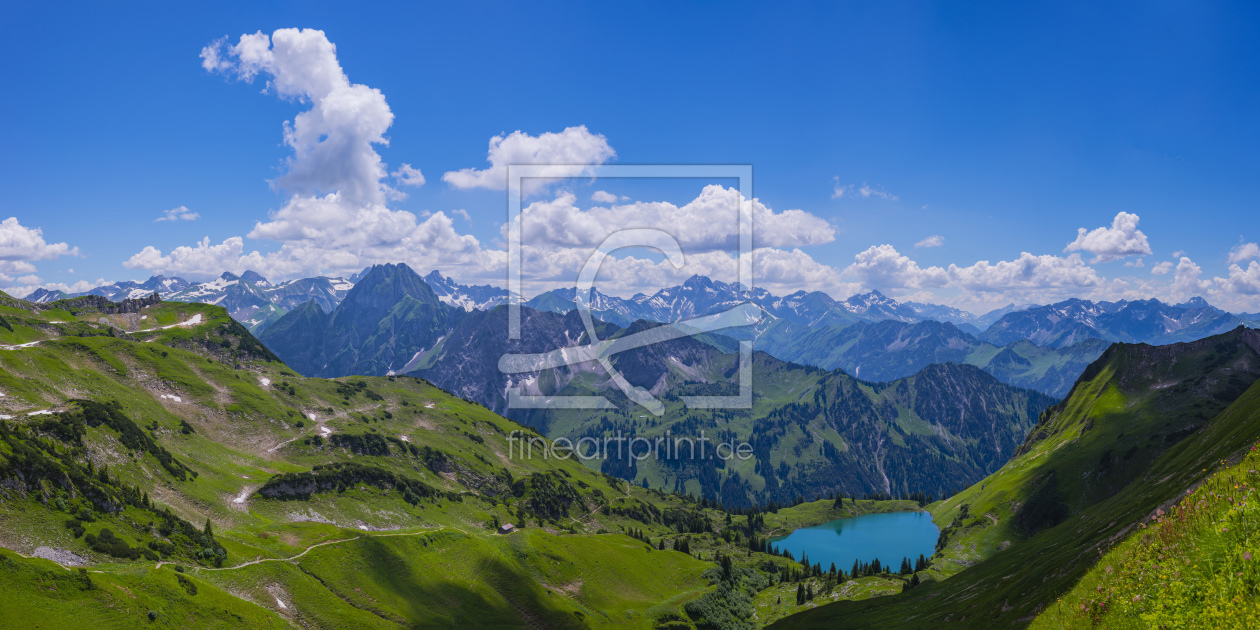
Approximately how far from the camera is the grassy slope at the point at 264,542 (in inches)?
2653

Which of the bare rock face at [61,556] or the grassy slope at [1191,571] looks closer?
the grassy slope at [1191,571]

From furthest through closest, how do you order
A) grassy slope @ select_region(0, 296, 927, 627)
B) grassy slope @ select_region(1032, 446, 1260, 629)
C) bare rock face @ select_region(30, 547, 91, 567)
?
bare rock face @ select_region(30, 547, 91, 567) → grassy slope @ select_region(0, 296, 927, 627) → grassy slope @ select_region(1032, 446, 1260, 629)

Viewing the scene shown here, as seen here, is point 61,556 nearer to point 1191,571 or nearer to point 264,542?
point 264,542

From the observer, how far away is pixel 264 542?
97.6m

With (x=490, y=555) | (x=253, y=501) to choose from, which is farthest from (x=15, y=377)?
(x=490, y=555)

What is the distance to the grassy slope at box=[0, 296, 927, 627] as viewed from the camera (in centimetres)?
6738

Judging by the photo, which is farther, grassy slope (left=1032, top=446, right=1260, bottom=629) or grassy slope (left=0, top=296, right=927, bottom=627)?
grassy slope (left=0, top=296, right=927, bottom=627)

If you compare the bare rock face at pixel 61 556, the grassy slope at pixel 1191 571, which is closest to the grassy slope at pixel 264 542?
the bare rock face at pixel 61 556

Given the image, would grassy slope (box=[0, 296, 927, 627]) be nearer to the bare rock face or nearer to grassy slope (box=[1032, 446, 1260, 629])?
the bare rock face

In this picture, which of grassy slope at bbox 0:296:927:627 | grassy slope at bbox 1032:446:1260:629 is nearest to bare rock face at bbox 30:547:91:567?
grassy slope at bbox 0:296:927:627

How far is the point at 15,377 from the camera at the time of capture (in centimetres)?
12206

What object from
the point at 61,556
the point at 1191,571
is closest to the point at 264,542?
the point at 61,556

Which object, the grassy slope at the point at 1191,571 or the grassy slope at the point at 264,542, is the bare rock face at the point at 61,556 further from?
the grassy slope at the point at 1191,571

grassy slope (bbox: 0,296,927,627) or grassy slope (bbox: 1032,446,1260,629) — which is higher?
grassy slope (bbox: 1032,446,1260,629)
